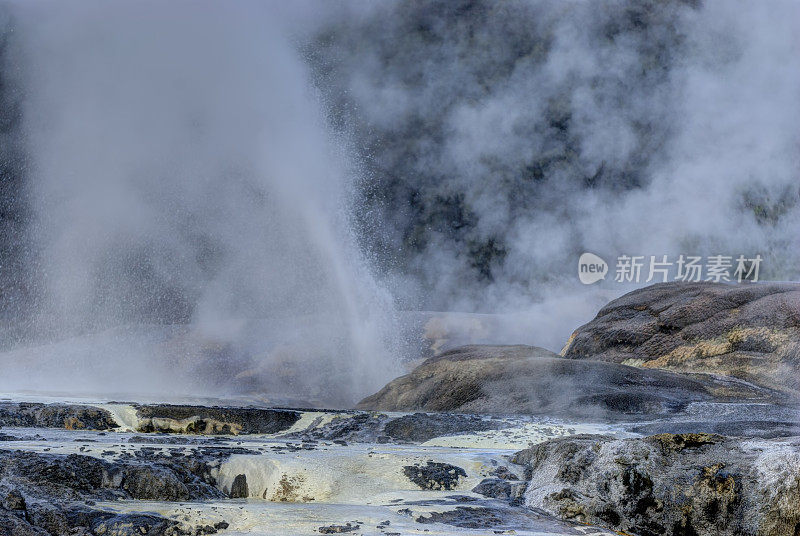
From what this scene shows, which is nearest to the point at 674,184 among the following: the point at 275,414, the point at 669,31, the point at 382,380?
the point at 669,31

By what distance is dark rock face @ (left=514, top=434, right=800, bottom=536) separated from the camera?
604 centimetres

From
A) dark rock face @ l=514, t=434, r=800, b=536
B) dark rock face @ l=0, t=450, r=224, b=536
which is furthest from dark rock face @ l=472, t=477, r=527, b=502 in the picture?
dark rock face @ l=0, t=450, r=224, b=536

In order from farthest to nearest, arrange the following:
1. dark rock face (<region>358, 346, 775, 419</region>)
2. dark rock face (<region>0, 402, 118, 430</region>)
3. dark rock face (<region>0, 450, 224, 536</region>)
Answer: dark rock face (<region>358, 346, 775, 419</region>), dark rock face (<region>0, 402, 118, 430</region>), dark rock face (<region>0, 450, 224, 536</region>)

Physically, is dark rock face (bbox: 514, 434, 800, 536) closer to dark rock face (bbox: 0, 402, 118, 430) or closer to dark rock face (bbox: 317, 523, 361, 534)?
dark rock face (bbox: 317, 523, 361, 534)

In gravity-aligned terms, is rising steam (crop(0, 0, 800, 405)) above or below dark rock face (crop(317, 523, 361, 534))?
above

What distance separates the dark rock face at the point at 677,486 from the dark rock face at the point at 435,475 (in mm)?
776

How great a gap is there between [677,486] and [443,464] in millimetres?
2491

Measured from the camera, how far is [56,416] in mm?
10953

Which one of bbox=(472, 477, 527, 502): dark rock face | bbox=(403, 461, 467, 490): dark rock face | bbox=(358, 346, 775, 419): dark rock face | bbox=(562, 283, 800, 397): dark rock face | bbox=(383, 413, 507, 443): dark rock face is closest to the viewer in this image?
bbox=(472, 477, 527, 502): dark rock face

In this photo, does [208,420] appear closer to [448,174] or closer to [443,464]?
[443,464]

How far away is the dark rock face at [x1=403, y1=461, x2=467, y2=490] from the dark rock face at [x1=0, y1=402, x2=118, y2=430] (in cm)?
483

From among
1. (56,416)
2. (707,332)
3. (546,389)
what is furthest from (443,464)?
(707,332)

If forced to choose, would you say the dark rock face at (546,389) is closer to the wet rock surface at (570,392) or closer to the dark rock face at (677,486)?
the wet rock surface at (570,392)

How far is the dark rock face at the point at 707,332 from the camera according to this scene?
610 inches
